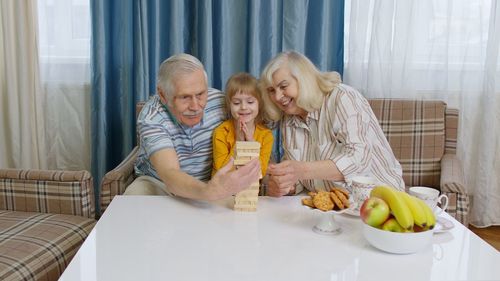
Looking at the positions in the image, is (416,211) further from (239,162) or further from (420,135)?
(420,135)

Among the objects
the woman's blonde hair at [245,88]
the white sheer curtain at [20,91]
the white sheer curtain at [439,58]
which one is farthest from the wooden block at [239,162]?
the white sheer curtain at [20,91]

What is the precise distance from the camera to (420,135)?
250cm

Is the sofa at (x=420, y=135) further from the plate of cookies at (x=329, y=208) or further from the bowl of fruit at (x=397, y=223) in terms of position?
the bowl of fruit at (x=397, y=223)

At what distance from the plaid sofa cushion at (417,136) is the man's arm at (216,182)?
4.16ft

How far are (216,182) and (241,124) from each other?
19.2 inches

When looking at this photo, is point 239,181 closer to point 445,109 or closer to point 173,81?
point 173,81

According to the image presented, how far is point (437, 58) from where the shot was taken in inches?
112

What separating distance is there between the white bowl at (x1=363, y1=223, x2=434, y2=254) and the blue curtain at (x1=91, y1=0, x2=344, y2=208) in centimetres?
169

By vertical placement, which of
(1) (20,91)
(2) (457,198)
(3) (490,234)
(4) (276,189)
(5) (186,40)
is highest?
(5) (186,40)

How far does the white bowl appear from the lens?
3.85 ft

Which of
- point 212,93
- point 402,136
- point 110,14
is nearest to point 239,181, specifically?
point 212,93

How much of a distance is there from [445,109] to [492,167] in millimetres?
661

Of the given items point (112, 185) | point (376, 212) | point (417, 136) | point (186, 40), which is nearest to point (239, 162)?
point (376, 212)

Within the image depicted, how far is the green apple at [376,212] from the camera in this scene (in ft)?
3.94
